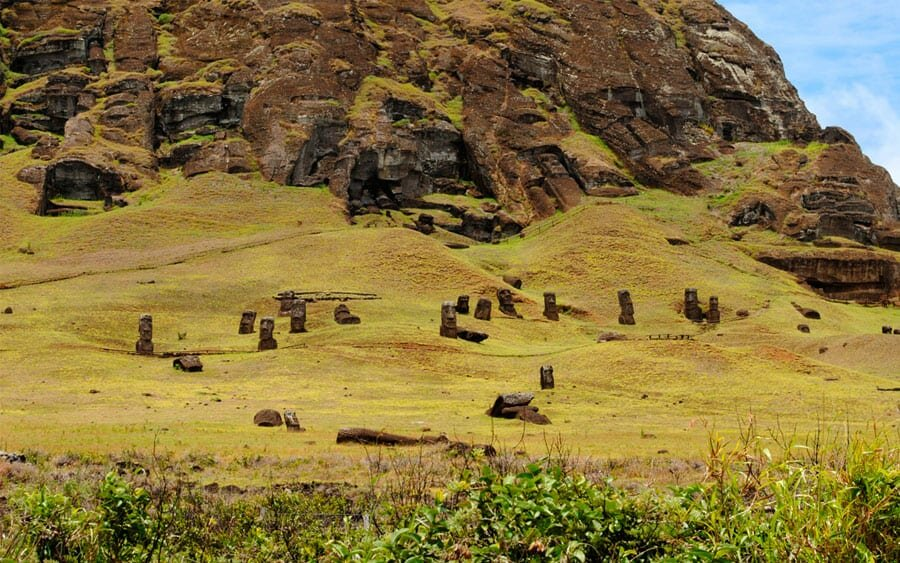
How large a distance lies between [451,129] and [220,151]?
33416 millimetres

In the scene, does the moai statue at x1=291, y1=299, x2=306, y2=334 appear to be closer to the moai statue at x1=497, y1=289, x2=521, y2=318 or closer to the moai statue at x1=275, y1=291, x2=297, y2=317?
the moai statue at x1=275, y1=291, x2=297, y2=317

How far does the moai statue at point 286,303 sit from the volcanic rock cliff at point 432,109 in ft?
156

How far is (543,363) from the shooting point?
47.1 metres

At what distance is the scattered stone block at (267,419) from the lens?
96.1 ft

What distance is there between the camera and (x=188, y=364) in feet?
145

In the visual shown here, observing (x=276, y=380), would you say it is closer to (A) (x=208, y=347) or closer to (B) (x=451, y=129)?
(A) (x=208, y=347)

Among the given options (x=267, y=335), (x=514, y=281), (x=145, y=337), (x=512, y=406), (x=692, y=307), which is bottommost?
(x=512, y=406)

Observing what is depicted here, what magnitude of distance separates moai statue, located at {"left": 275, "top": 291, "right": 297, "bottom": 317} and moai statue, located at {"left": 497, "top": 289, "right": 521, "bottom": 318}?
15984 mm

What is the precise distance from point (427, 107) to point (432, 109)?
79 centimetres

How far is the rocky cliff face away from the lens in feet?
395

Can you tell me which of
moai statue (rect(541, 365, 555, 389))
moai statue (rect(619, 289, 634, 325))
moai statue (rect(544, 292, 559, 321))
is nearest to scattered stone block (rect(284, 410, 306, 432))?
moai statue (rect(541, 365, 555, 389))

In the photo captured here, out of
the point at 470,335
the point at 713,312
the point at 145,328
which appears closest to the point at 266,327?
the point at 145,328

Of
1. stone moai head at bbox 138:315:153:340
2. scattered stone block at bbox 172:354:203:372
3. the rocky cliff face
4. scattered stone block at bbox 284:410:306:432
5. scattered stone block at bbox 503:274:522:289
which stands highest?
the rocky cliff face

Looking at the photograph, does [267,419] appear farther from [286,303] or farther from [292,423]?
[286,303]
